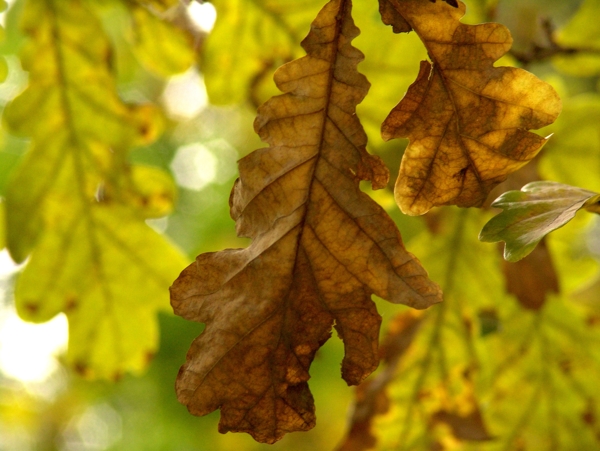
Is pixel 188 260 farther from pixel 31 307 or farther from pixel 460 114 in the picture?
pixel 460 114

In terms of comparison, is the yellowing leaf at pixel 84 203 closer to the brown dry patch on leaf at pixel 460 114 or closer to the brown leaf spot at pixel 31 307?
the brown leaf spot at pixel 31 307

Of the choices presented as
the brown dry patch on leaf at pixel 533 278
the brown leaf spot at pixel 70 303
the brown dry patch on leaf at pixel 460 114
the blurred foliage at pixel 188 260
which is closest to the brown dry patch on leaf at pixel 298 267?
the brown dry patch on leaf at pixel 460 114

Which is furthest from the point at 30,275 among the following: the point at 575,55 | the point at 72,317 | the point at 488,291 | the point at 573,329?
the point at 575,55

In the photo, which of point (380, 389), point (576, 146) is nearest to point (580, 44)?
point (576, 146)

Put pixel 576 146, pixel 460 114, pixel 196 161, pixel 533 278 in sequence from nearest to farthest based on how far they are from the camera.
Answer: pixel 460 114 < pixel 533 278 < pixel 576 146 < pixel 196 161

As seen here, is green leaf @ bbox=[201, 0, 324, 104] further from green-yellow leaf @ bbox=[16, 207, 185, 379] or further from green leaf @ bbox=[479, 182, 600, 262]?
green leaf @ bbox=[479, 182, 600, 262]

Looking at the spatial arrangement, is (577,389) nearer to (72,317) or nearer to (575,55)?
(575,55)
